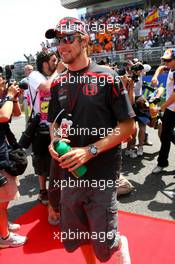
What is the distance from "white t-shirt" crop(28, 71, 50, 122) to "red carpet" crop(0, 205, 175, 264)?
1224 millimetres

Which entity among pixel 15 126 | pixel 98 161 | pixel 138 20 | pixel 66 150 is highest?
pixel 138 20

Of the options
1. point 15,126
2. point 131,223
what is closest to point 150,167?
point 131,223

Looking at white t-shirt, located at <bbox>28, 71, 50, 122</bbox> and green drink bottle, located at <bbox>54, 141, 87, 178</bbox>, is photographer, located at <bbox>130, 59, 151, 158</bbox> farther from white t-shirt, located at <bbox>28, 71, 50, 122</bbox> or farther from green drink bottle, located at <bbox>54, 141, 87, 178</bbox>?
green drink bottle, located at <bbox>54, 141, 87, 178</bbox>

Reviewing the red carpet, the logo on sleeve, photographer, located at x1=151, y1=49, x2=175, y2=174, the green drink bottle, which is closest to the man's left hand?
the green drink bottle

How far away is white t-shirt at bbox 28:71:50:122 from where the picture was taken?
331 cm

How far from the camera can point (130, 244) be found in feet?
9.20

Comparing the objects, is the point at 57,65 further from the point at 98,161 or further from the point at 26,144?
the point at 98,161

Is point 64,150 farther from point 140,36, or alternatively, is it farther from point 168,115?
point 140,36

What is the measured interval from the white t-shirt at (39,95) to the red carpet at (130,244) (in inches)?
48.2

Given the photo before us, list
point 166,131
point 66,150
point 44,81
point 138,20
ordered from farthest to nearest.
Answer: point 138,20 < point 166,131 < point 44,81 < point 66,150

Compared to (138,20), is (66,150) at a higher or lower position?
lower

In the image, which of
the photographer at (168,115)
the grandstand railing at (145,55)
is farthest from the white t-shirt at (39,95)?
the grandstand railing at (145,55)

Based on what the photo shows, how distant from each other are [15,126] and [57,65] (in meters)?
5.91

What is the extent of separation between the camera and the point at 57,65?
3330 mm
